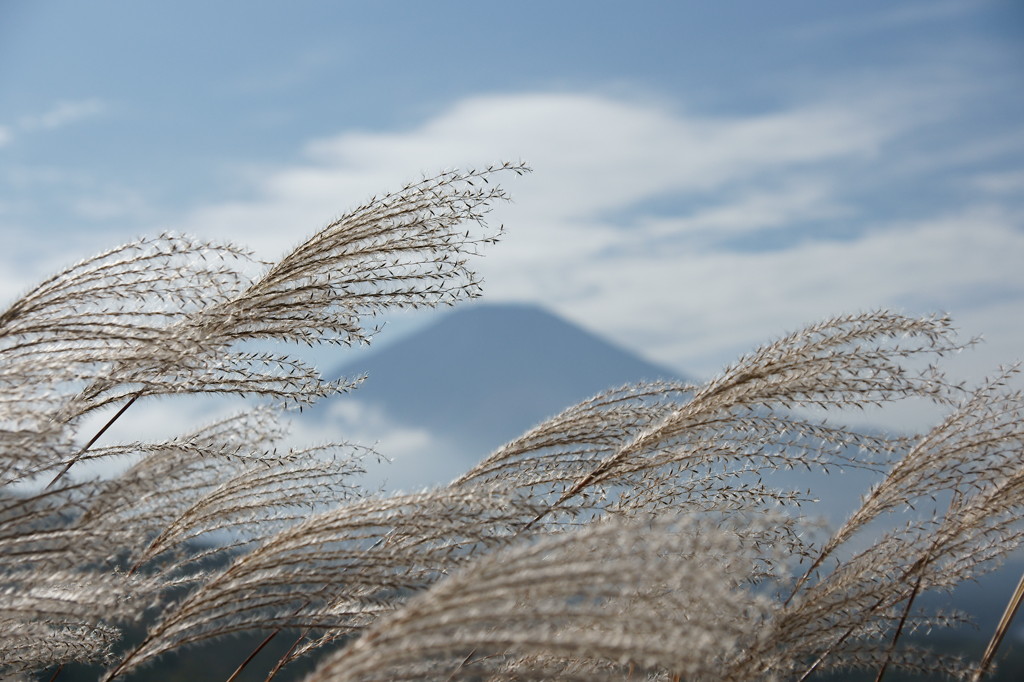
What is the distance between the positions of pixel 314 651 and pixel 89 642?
47 centimetres

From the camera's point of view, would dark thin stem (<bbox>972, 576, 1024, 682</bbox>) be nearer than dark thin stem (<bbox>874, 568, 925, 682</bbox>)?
No

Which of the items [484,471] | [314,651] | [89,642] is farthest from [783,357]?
[89,642]

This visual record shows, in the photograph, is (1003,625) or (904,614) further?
(1003,625)

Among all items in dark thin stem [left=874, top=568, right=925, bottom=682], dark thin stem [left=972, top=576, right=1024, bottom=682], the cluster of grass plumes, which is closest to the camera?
the cluster of grass plumes

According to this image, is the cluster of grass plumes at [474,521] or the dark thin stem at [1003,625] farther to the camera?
the dark thin stem at [1003,625]

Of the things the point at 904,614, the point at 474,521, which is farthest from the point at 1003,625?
the point at 474,521

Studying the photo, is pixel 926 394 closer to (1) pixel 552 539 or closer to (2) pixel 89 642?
(1) pixel 552 539

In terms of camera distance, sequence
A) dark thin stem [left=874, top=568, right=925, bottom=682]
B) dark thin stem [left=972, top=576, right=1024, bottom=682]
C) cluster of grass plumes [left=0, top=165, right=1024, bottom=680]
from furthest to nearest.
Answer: dark thin stem [left=972, top=576, right=1024, bottom=682] < dark thin stem [left=874, top=568, right=925, bottom=682] < cluster of grass plumes [left=0, top=165, right=1024, bottom=680]

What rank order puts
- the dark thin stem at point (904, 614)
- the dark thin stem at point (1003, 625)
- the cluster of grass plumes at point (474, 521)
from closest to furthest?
the cluster of grass plumes at point (474, 521) < the dark thin stem at point (904, 614) < the dark thin stem at point (1003, 625)

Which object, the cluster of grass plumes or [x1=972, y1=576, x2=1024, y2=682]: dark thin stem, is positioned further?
[x1=972, y1=576, x2=1024, y2=682]: dark thin stem

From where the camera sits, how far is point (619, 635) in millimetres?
1111

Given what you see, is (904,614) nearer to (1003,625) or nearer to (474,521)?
(1003,625)

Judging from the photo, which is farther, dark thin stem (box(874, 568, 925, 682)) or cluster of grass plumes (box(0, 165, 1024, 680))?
dark thin stem (box(874, 568, 925, 682))

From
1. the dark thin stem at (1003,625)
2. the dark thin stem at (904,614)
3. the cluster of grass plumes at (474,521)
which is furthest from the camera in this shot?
the dark thin stem at (1003,625)
